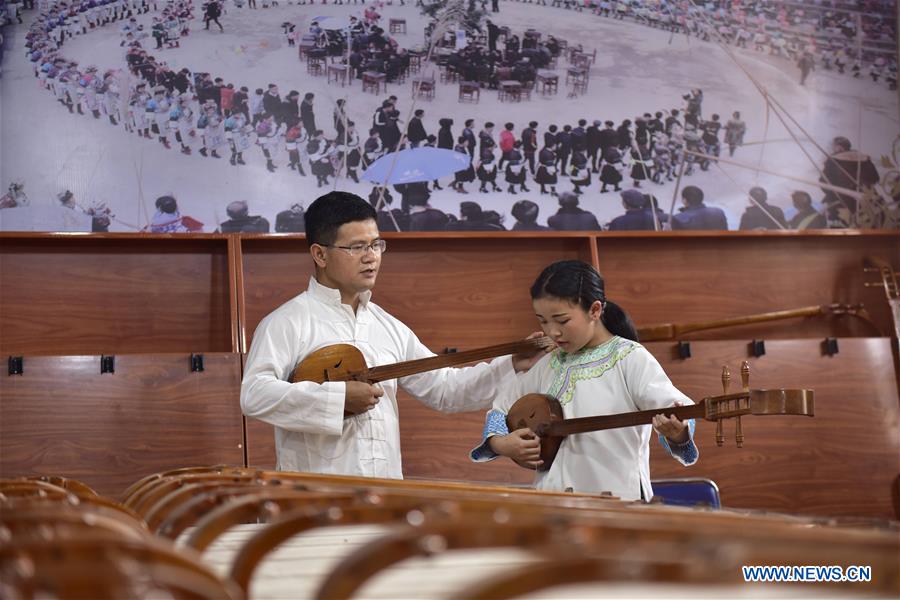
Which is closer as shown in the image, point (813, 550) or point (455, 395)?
point (813, 550)

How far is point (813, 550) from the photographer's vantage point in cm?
80

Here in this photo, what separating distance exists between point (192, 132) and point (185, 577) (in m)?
3.93

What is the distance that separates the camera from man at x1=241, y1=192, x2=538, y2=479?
9.84 ft

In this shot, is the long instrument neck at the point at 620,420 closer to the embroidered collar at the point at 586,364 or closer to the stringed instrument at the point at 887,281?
the embroidered collar at the point at 586,364

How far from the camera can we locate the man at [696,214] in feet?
16.1

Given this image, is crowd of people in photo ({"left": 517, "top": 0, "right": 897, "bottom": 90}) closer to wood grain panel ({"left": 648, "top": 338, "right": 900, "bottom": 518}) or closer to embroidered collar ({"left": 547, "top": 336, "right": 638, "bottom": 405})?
wood grain panel ({"left": 648, "top": 338, "right": 900, "bottom": 518})

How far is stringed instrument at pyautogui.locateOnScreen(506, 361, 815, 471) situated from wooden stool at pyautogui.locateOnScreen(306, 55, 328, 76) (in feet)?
7.61

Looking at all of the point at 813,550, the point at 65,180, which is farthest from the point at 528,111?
the point at 813,550

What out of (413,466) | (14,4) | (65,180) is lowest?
(413,466)

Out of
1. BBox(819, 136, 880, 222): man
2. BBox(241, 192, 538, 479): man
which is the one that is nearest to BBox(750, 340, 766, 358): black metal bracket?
BBox(819, 136, 880, 222): man

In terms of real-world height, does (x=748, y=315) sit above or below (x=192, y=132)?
below

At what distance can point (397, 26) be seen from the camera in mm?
4746

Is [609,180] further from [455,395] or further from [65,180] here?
[65,180]

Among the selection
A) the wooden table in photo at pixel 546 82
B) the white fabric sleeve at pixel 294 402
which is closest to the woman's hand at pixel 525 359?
the white fabric sleeve at pixel 294 402
